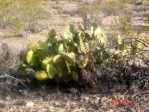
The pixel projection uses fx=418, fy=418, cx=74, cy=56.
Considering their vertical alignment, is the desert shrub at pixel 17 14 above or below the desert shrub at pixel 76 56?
above

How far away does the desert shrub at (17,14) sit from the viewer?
10.5 meters

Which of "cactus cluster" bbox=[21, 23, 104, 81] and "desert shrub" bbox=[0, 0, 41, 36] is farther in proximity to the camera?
"desert shrub" bbox=[0, 0, 41, 36]

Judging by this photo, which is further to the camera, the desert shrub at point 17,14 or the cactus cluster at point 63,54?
the desert shrub at point 17,14

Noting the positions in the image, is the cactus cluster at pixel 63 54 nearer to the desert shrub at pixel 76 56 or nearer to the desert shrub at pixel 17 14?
the desert shrub at pixel 76 56

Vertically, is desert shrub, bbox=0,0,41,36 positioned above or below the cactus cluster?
above

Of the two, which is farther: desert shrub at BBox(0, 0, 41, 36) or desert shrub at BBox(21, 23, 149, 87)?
desert shrub at BBox(0, 0, 41, 36)

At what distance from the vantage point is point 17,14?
38.1ft

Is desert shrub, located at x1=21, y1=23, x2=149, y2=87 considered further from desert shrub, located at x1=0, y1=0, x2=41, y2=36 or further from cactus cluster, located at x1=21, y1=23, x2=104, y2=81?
desert shrub, located at x1=0, y1=0, x2=41, y2=36

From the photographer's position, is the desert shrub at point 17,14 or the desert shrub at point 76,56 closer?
the desert shrub at point 76,56

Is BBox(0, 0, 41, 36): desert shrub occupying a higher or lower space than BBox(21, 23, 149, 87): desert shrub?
higher

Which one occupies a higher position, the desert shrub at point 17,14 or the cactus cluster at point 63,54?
the desert shrub at point 17,14

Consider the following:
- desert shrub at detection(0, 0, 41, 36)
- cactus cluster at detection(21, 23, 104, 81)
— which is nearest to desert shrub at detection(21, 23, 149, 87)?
cactus cluster at detection(21, 23, 104, 81)

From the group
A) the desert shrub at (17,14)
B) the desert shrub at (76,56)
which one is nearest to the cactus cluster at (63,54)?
the desert shrub at (76,56)

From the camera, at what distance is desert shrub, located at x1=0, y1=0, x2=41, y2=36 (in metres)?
10.5
